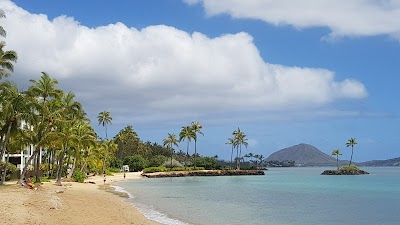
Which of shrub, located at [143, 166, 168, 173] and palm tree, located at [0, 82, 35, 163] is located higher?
palm tree, located at [0, 82, 35, 163]

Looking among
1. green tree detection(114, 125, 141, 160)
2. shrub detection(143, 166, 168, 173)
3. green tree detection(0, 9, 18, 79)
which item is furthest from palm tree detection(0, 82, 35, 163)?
green tree detection(114, 125, 141, 160)

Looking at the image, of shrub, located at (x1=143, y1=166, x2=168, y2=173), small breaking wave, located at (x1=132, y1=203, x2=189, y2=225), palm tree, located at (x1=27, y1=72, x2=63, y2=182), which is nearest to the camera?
small breaking wave, located at (x1=132, y1=203, x2=189, y2=225)

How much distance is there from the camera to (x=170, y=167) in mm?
127250

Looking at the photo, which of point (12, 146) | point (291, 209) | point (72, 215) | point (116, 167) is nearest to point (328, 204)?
point (291, 209)

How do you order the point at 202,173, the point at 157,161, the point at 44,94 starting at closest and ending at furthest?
1. the point at 44,94
2. the point at 202,173
3. the point at 157,161

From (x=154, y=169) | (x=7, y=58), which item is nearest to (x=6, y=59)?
(x=7, y=58)

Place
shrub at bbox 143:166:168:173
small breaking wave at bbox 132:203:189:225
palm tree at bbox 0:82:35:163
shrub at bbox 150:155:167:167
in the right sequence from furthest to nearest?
shrub at bbox 150:155:167:167, shrub at bbox 143:166:168:173, palm tree at bbox 0:82:35:163, small breaking wave at bbox 132:203:189:225

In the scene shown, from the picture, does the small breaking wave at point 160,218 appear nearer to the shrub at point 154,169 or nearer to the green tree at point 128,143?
the shrub at point 154,169

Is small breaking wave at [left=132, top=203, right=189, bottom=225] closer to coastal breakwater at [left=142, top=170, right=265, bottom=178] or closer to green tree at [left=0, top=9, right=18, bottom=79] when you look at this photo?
green tree at [left=0, top=9, right=18, bottom=79]

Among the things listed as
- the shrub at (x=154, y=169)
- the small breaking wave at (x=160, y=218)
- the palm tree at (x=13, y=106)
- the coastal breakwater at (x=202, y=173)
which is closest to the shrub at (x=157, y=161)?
the shrub at (x=154, y=169)

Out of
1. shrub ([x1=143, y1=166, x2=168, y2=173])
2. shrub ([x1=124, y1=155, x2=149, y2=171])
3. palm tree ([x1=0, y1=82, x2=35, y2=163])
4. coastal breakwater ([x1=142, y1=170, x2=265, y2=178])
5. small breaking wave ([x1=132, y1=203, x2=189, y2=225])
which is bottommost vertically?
small breaking wave ([x1=132, y1=203, x2=189, y2=225])

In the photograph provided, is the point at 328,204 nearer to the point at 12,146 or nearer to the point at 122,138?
the point at 12,146

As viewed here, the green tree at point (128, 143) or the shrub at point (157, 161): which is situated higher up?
the green tree at point (128, 143)

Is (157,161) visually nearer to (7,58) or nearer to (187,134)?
(187,134)
